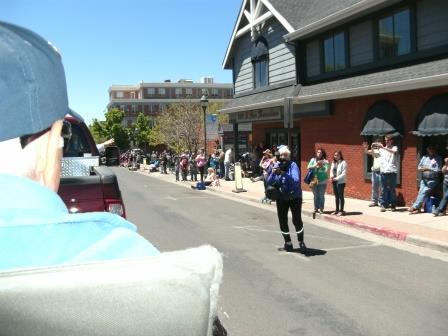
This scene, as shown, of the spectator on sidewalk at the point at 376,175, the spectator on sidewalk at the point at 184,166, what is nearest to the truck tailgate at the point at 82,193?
the spectator on sidewalk at the point at 376,175

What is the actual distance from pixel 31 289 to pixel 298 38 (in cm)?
1960

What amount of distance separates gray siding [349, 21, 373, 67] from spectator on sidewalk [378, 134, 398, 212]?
12.5ft

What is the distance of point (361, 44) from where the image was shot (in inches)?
648

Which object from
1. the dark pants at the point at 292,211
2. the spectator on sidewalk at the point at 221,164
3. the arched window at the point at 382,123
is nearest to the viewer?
the dark pants at the point at 292,211

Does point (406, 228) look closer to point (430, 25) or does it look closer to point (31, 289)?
point (430, 25)


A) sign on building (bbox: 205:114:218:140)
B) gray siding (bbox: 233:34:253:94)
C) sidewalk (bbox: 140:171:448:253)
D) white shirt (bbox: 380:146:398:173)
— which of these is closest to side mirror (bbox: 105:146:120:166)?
sidewalk (bbox: 140:171:448:253)

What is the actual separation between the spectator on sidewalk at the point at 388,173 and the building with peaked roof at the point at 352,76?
28.3 inches

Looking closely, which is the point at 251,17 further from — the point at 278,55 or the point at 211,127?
the point at 211,127

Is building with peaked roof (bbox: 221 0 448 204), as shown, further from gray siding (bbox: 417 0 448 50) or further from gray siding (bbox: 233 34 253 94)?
gray siding (bbox: 233 34 253 94)

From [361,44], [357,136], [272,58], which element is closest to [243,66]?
[272,58]

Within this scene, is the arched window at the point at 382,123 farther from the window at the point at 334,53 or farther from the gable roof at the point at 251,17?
the gable roof at the point at 251,17

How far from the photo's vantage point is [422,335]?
4.88m

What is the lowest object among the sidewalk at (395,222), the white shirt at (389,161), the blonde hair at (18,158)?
the sidewalk at (395,222)

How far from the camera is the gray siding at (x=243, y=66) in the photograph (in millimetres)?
25156
